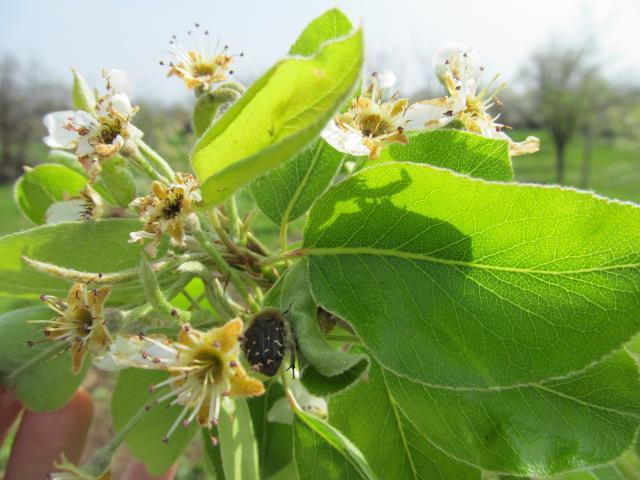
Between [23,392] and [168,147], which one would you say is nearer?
[23,392]

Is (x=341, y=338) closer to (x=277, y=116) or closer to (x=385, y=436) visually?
(x=385, y=436)

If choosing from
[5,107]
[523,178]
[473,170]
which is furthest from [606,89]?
[5,107]

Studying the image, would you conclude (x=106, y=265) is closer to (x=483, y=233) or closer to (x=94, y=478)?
(x=94, y=478)

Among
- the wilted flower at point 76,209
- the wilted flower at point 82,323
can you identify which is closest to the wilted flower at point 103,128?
the wilted flower at point 76,209

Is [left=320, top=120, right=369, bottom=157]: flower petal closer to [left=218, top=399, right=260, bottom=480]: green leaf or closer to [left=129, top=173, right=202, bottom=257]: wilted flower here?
[left=129, top=173, right=202, bottom=257]: wilted flower

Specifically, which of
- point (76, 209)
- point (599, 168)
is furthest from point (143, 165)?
point (599, 168)

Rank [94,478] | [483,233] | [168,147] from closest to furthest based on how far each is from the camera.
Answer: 1. [483,233]
2. [94,478]
3. [168,147]
